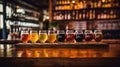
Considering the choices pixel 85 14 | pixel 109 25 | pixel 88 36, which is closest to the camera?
pixel 88 36

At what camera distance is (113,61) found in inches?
62.6

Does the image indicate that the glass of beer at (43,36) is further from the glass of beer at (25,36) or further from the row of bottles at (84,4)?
the row of bottles at (84,4)

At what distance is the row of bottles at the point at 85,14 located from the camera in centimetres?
850

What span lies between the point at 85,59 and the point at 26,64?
0.39 m

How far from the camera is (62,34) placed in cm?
266

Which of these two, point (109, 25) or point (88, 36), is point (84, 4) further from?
point (88, 36)

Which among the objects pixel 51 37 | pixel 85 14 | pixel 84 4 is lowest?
pixel 51 37

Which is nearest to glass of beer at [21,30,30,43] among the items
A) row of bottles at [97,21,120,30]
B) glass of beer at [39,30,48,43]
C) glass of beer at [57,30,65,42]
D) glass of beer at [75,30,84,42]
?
glass of beer at [39,30,48,43]

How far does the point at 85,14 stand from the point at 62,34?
6.06 metres

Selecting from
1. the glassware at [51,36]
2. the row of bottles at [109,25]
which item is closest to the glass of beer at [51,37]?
the glassware at [51,36]

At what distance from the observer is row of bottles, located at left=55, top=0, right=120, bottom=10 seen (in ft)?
28.0

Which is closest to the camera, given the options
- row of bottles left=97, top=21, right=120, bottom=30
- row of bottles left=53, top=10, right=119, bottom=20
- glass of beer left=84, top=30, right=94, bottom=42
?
glass of beer left=84, top=30, right=94, bottom=42

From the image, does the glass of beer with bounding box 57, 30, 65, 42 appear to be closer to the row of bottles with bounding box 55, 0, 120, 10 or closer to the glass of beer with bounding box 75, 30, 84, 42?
the glass of beer with bounding box 75, 30, 84, 42

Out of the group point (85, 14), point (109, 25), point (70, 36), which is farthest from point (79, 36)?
point (109, 25)
